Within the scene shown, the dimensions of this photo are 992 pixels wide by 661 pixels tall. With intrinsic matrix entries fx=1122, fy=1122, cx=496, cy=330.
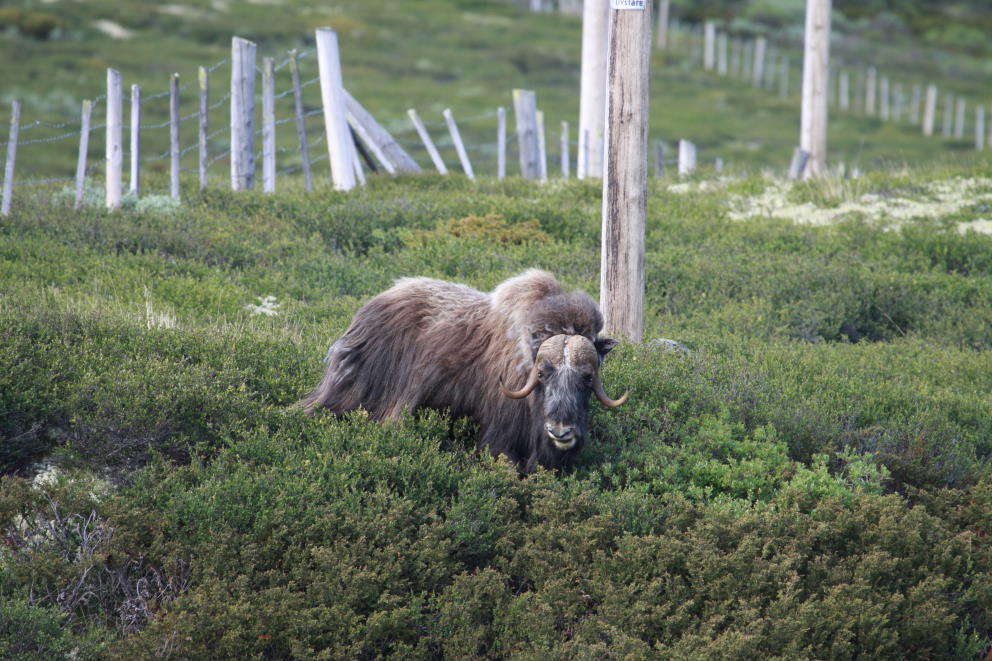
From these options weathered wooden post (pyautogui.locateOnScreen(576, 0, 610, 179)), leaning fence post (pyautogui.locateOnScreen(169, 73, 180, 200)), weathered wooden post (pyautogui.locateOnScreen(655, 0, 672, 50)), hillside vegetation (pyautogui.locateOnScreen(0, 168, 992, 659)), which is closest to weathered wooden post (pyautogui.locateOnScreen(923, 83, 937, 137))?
weathered wooden post (pyautogui.locateOnScreen(655, 0, 672, 50))

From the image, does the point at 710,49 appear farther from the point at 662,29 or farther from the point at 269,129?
the point at 269,129

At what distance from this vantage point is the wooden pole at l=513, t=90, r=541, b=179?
17.7 metres

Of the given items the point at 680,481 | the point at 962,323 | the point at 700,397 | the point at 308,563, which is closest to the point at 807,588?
the point at 680,481

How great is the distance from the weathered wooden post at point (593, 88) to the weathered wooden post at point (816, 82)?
10.5 feet

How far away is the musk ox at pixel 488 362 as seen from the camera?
6.47m

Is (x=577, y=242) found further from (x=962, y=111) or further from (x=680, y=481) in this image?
(x=962, y=111)

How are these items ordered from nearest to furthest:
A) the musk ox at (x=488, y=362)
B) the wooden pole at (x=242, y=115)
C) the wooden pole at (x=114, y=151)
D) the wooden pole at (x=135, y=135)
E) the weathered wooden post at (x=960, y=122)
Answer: the musk ox at (x=488, y=362) → the wooden pole at (x=114, y=151) → the wooden pole at (x=135, y=135) → the wooden pole at (x=242, y=115) → the weathered wooden post at (x=960, y=122)

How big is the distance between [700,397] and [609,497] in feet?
5.14

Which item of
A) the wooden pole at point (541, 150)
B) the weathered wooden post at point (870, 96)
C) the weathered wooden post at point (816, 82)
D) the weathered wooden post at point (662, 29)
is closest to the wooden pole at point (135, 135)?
the wooden pole at point (541, 150)

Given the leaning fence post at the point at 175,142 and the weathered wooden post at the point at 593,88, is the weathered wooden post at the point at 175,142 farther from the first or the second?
the weathered wooden post at the point at 593,88

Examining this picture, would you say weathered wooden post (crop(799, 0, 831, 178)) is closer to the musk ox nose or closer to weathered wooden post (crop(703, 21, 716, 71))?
the musk ox nose

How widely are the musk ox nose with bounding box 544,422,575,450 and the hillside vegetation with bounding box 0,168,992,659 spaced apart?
0.93 feet

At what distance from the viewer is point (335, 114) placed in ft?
48.9

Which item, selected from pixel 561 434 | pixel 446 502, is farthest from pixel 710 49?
pixel 446 502
